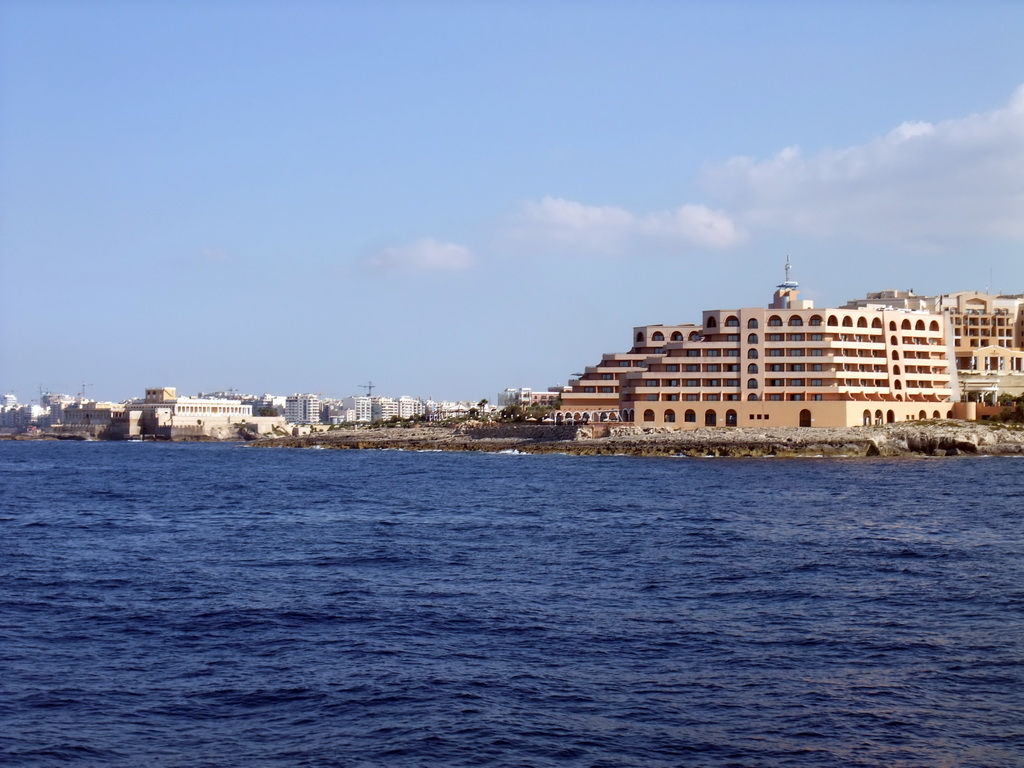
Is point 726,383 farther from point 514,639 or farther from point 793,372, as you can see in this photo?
point 514,639

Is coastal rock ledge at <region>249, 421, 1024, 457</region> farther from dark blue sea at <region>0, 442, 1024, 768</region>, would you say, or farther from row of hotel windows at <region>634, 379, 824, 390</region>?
dark blue sea at <region>0, 442, 1024, 768</region>

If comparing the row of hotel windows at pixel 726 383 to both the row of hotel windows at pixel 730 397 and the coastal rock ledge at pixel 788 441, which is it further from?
the coastal rock ledge at pixel 788 441

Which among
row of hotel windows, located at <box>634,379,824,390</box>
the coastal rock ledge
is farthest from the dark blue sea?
row of hotel windows, located at <box>634,379,824,390</box>

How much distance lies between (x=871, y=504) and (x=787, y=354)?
205 feet

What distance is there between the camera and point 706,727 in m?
17.6

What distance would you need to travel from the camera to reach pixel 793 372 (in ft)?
376

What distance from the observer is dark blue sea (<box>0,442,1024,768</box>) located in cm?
1706

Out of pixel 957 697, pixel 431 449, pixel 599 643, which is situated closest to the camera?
pixel 957 697

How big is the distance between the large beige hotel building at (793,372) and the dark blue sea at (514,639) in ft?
215

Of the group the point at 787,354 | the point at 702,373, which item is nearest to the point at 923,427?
the point at 787,354

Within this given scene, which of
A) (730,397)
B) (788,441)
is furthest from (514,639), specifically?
(730,397)

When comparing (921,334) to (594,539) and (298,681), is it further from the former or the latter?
(298,681)

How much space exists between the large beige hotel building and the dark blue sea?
6552 centimetres

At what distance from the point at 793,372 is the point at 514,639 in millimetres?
96039
